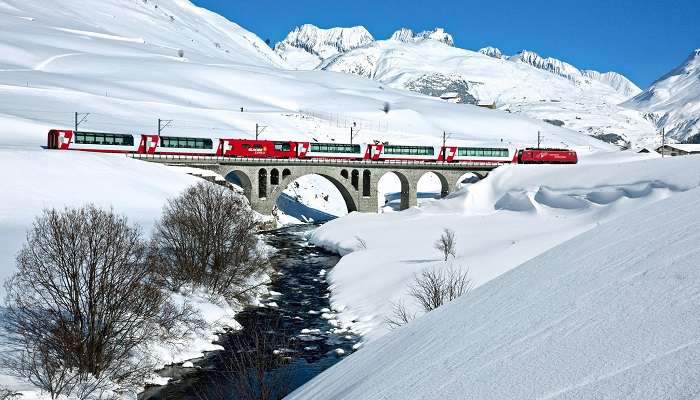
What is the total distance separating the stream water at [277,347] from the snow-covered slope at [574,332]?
753 centimetres

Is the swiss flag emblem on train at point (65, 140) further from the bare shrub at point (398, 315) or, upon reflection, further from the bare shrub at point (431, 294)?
the bare shrub at point (398, 315)

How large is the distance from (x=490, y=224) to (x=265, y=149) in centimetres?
3267

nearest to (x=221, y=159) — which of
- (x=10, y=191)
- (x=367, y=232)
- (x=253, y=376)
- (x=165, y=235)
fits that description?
(x=367, y=232)

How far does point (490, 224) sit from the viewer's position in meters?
53.7

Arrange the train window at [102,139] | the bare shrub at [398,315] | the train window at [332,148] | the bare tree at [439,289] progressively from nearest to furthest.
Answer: the bare tree at [439,289]
the bare shrub at [398,315]
the train window at [102,139]
the train window at [332,148]

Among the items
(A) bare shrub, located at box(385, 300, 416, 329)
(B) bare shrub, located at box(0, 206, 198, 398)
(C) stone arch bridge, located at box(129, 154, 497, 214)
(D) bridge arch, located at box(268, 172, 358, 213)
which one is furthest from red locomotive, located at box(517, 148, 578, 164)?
(B) bare shrub, located at box(0, 206, 198, 398)

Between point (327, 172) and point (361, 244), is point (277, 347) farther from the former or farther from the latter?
point (327, 172)

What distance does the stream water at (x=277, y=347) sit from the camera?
2248cm

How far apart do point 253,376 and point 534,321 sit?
19.2 m

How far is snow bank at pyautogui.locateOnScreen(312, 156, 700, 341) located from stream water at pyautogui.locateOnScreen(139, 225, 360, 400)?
78.1 inches

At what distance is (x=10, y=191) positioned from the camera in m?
41.3

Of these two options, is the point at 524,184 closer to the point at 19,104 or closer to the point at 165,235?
the point at 165,235

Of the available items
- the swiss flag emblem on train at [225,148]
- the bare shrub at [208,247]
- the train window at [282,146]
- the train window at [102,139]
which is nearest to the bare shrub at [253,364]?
the bare shrub at [208,247]

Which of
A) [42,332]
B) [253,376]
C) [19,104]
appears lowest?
[253,376]
